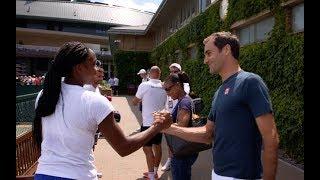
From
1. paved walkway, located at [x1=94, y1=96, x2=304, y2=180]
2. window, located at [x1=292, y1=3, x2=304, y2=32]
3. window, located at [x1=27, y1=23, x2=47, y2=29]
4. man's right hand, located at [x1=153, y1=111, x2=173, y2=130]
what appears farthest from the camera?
window, located at [x1=27, y1=23, x2=47, y2=29]

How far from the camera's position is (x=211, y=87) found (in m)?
13.9

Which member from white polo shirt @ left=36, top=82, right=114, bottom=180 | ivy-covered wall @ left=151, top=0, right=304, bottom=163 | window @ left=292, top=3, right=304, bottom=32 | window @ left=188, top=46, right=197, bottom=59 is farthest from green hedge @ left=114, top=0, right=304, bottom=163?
white polo shirt @ left=36, top=82, right=114, bottom=180

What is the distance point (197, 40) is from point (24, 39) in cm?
5996

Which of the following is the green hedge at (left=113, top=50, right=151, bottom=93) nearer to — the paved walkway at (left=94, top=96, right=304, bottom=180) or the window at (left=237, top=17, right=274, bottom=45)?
the window at (left=237, top=17, right=274, bottom=45)

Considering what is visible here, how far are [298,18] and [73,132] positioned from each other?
22.2ft

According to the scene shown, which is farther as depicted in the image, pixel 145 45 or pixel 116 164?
pixel 145 45

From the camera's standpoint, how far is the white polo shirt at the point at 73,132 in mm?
2551

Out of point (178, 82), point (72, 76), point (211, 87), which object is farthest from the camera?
point (211, 87)

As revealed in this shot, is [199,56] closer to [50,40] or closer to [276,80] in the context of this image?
[276,80]

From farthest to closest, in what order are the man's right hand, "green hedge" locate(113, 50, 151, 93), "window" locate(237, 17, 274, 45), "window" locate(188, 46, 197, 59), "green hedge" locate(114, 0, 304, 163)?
"green hedge" locate(113, 50, 151, 93), "window" locate(188, 46, 197, 59), "window" locate(237, 17, 274, 45), "green hedge" locate(114, 0, 304, 163), the man's right hand

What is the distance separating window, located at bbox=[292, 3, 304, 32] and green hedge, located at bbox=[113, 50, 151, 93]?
95.9ft

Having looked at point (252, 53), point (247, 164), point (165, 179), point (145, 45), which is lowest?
point (165, 179)

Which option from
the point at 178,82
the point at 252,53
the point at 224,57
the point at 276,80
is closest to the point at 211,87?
the point at 252,53

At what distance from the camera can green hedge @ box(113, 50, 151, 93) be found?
37.3 m
